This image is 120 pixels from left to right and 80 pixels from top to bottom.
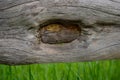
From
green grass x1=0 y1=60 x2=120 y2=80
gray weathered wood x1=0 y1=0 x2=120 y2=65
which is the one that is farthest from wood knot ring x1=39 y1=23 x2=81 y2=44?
green grass x1=0 y1=60 x2=120 y2=80

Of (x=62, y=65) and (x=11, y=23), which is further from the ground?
(x=11, y=23)

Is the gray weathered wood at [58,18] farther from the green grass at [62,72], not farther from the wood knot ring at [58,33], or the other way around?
the green grass at [62,72]

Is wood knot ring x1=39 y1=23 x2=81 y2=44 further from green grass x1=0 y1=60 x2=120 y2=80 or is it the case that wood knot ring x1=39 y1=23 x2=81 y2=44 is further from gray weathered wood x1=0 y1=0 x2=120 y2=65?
green grass x1=0 y1=60 x2=120 y2=80

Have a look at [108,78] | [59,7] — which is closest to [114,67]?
[108,78]

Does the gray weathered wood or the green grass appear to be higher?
the gray weathered wood

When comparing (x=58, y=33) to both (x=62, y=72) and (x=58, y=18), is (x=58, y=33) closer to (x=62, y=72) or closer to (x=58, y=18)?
(x=58, y=18)

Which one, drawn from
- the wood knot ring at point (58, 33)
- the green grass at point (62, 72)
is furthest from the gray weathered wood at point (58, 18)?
the green grass at point (62, 72)

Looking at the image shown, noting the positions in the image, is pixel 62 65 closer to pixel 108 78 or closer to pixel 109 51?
pixel 108 78
